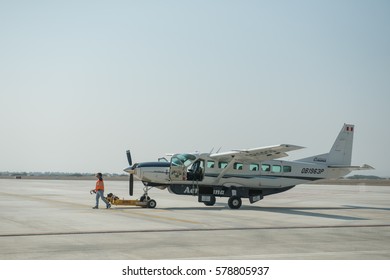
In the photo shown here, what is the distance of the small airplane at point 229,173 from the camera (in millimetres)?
28109

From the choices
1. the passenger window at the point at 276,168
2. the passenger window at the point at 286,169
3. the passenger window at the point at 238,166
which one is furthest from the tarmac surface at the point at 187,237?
the passenger window at the point at 286,169

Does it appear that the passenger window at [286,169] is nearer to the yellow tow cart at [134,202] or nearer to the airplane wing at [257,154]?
the airplane wing at [257,154]

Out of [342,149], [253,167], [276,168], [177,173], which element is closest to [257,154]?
[253,167]

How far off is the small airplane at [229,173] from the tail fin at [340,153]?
0.39 m

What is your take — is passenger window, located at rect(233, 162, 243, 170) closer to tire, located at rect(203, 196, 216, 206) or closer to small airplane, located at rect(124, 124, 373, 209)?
small airplane, located at rect(124, 124, 373, 209)

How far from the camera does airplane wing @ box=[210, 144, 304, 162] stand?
88.7 ft

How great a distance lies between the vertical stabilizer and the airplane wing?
5.09 meters

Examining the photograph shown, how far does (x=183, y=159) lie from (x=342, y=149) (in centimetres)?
1007

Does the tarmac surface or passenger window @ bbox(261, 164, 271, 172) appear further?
passenger window @ bbox(261, 164, 271, 172)

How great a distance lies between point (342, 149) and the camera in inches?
1288

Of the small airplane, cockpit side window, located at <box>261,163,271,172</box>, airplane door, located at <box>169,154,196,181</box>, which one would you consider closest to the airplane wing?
the small airplane

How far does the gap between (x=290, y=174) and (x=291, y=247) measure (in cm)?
1706

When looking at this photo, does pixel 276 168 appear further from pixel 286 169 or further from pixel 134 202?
pixel 134 202
